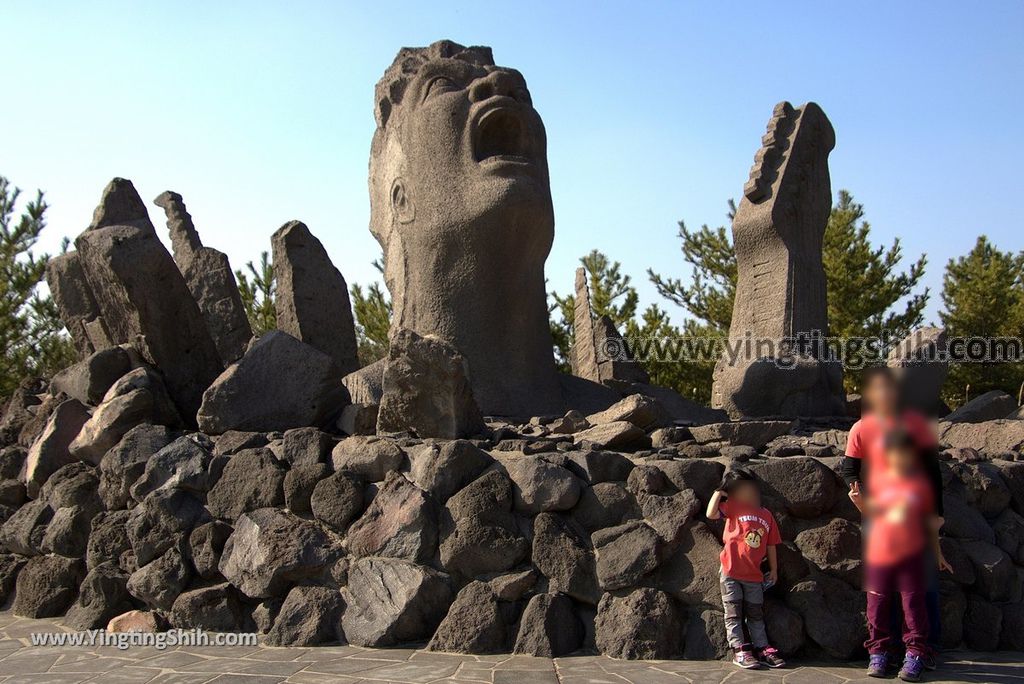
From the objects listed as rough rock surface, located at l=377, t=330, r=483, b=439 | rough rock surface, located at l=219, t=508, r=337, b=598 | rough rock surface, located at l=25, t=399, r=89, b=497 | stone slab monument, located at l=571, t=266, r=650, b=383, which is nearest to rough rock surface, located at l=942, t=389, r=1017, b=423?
stone slab monument, located at l=571, t=266, r=650, b=383

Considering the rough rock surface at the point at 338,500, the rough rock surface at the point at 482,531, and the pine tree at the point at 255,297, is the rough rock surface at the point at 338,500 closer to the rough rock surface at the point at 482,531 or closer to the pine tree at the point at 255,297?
the rough rock surface at the point at 482,531

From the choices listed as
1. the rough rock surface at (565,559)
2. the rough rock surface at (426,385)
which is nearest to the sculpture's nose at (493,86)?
the rough rock surface at (426,385)

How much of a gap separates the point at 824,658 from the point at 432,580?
151cm

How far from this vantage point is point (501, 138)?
623 cm

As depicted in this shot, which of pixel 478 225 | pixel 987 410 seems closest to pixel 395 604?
pixel 478 225

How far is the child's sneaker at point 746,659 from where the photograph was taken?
3.43m

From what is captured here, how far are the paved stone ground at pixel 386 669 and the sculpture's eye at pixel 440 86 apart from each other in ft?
11.8

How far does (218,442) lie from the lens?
15.8 feet

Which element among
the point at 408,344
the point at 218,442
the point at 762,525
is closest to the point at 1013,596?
the point at 762,525

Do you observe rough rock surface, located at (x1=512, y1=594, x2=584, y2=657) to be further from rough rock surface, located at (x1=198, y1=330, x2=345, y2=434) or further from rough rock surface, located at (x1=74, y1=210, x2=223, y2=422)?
rough rock surface, located at (x1=74, y1=210, x2=223, y2=422)

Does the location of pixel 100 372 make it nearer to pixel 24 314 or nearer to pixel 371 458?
pixel 371 458

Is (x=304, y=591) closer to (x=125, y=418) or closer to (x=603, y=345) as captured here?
(x=125, y=418)

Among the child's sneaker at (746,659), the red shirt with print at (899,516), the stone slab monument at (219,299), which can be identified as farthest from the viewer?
the stone slab monument at (219,299)

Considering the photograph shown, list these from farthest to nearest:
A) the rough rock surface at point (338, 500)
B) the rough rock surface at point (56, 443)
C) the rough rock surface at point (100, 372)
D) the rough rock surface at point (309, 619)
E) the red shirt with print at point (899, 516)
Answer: the rough rock surface at point (100, 372) < the rough rock surface at point (56, 443) < the rough rock surface at point (338, 500) < the rough rock surface at point (309, 619) < the red shirt with print at point (899, 516)
